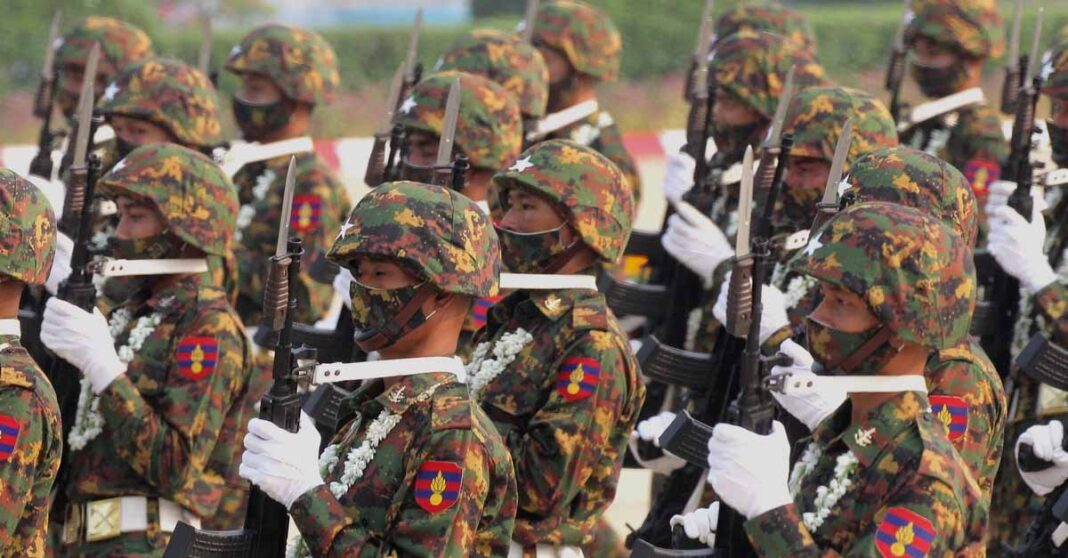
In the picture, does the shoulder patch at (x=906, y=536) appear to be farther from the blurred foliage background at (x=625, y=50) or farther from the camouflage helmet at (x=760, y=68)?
the blurred foliage background at (x=625, y=50)

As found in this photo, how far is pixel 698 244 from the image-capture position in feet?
33.9

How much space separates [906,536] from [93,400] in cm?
358

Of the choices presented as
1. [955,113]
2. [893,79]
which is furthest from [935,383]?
[893,79]

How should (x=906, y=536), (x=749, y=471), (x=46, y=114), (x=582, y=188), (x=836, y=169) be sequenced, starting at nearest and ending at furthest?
(x=906, y=536) < (x=749, y=471) < (x=836, y=169) < (x=582, y=188) < (x=46, y=114)

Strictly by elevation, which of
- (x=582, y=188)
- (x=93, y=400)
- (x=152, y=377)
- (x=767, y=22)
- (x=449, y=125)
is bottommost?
(x=93, y=400)

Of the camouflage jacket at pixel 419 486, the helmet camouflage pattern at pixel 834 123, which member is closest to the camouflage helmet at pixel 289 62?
the helmet camouflage pattern at pixel 834 123

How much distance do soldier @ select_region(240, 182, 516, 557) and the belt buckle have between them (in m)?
1.77

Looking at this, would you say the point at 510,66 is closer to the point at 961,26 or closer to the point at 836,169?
the point at 961,26

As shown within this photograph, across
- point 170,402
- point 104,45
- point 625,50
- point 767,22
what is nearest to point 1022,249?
point 170,402

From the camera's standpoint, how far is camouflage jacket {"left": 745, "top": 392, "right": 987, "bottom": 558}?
6105mm

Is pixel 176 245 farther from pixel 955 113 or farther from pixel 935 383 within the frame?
pixel 955 113

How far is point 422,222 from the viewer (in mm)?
6531

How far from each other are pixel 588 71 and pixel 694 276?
3320mm

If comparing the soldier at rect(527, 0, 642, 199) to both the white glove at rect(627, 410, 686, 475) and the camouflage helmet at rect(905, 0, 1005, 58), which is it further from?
the white glove at rect(627, 410, 686, 475)
